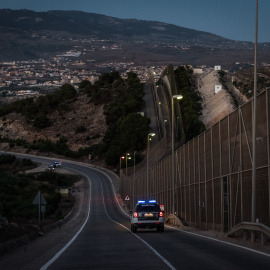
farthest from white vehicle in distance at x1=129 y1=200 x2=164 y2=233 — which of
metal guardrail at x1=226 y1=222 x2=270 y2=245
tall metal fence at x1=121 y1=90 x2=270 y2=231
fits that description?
metal guardrail at x1=226 y1=222 x2=270 y2=245

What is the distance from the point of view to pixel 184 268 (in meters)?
17.9

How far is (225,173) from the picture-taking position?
3859 cm

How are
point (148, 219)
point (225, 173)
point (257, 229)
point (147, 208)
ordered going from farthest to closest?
1. point (147, 208)
2. point (148, 219)
3. point (225, 173)
4. point (257, 229)

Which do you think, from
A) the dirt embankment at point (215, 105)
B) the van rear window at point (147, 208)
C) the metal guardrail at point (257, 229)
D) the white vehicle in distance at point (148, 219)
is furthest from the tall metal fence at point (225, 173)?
the dirt embankment at point (215, 105)

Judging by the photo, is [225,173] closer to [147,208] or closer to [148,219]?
[148,219]

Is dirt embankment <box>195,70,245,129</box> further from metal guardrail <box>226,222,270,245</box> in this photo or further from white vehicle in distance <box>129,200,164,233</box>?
metal guardrail <box>226,222,270,245</box>

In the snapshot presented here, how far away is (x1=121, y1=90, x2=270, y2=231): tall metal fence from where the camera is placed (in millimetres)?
31078

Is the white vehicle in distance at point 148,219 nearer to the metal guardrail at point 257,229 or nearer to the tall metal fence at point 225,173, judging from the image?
the tall metal fence at point 225,173

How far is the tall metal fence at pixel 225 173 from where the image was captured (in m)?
31.1

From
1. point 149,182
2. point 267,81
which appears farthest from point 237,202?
point 267,81

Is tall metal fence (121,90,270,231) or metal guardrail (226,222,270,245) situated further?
tall metal fence (121,90,270,231)

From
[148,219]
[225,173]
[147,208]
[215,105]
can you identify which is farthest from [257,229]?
[215,105]

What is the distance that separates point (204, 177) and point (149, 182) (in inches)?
1387

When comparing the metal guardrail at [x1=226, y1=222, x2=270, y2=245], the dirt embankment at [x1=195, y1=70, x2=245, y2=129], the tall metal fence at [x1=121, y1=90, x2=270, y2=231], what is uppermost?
the dirt embankment at [x1=195, y1=70, x2=245, y2=129]
